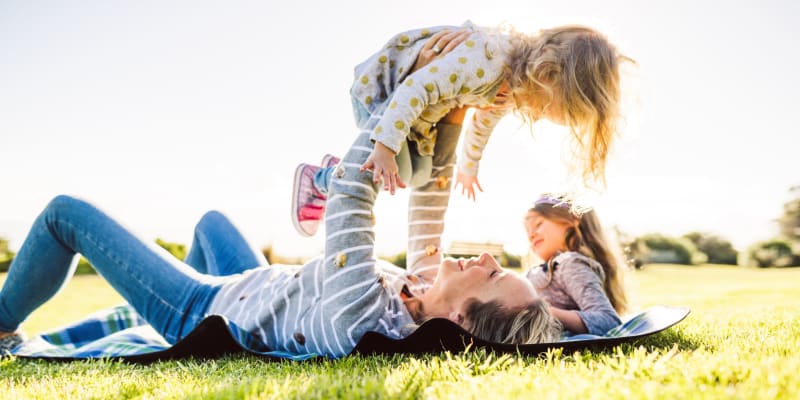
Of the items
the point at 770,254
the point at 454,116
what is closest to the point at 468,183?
the point at 454,116

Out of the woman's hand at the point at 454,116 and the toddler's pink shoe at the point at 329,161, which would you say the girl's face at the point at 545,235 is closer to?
the woman's hand at the point at 454,116

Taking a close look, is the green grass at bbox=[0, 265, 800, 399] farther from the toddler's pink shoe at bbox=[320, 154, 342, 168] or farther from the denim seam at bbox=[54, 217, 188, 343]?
the toddler's pink shoe at bbox=[320, 154, 342, 168]

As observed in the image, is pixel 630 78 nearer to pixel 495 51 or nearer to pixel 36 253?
pixel 495 51

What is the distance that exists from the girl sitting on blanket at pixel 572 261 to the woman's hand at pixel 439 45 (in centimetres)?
100

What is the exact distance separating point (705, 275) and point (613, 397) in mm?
16679

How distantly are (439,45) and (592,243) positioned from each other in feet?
5.32

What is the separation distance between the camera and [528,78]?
2.80 meters

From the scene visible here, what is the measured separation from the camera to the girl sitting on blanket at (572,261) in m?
3.26

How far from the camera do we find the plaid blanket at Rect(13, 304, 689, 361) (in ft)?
7.63

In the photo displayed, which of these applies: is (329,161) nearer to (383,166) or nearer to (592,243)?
(383,166)

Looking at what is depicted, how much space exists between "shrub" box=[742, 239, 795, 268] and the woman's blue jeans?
2086 cm

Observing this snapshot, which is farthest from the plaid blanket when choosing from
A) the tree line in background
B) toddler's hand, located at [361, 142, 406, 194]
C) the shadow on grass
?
the tree line in background

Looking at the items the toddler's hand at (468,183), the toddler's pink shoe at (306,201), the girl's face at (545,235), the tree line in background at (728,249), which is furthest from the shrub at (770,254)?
the toddler's pink shoe at (306,201)

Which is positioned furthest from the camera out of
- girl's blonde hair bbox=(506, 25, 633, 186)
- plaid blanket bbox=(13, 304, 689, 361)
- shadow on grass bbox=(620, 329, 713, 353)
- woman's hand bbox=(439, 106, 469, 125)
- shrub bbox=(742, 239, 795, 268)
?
shrub bbox=(742, 239, 795, 268)
